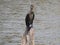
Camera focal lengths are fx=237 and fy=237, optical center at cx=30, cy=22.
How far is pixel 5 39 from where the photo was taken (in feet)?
14.9

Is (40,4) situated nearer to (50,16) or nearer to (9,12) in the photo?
(50,16)

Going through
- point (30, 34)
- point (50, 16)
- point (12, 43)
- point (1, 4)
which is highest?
point (30, 34)

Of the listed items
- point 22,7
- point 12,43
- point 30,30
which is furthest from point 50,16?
point 30,30

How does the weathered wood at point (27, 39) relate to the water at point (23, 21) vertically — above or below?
above

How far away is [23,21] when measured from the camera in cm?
476

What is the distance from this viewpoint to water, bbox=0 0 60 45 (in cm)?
458

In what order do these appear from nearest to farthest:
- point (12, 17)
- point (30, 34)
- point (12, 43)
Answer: point (30, 34), point (12, 43), point (12, 17)

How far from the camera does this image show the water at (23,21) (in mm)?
4578

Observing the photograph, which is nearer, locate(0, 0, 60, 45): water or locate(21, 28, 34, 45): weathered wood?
locate(21, 28, 34, 45): weathered wood

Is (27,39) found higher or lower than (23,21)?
higher

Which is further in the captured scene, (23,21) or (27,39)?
(23,21)

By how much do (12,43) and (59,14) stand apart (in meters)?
1.18

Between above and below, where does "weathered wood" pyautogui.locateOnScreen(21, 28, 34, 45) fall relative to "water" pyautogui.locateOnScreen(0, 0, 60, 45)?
above

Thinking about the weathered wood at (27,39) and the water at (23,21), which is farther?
the water at (23,21)
